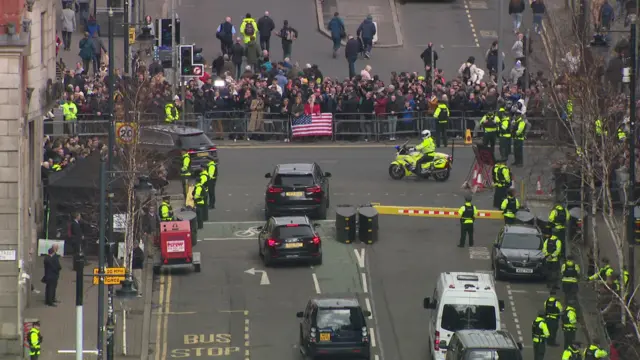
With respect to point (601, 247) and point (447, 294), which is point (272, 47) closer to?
point (601, 247)

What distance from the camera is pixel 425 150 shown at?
198ft

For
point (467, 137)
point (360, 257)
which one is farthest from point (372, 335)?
point (467, 137)

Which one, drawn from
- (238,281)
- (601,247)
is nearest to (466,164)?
(601,247)

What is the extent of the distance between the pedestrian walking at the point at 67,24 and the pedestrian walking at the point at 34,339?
31.8 m

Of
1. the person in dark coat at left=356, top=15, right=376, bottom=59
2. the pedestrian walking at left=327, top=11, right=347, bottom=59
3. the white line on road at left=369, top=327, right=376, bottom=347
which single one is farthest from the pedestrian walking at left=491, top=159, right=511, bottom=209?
the pedestrian walking at left=327, top=11, right=347, bottom=59

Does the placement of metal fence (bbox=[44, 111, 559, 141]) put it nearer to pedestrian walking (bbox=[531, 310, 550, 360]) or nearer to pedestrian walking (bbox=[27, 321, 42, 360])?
pedestrian walking (bbox=[27, 321, 42, 360])

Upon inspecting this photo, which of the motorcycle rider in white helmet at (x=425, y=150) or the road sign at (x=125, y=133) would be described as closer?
the road sign at (x=125, y=133)

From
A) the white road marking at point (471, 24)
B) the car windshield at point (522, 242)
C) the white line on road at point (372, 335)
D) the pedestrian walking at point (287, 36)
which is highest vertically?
the white road marking at point (471, 24)

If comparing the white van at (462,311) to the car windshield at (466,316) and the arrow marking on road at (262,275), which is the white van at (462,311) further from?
the arrow marking on road at (262,275)

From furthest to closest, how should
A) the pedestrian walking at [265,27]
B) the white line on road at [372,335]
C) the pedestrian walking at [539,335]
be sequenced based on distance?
the pedestrian walking at [265,27] → the white line on road at [372,335] → the pedestrian walking at [539,335]

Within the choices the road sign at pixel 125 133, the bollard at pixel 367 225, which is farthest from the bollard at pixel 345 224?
the road sign at pixel 125 133

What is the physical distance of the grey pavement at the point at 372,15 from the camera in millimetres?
80062

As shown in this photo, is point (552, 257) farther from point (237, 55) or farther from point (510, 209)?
point (237, 55)

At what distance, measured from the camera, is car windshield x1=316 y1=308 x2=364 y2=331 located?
144ft
